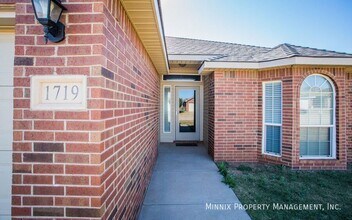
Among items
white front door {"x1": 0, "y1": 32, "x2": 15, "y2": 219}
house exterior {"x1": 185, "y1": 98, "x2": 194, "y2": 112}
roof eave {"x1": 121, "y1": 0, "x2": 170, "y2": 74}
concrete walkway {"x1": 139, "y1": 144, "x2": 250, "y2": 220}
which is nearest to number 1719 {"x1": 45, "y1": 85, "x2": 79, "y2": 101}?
white front door {"x1": 0, "y1": 32, "x2": 15, "y2": 219}

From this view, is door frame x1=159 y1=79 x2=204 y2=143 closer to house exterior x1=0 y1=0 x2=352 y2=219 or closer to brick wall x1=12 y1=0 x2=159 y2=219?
house exterior x1=0 y1=0 x2=352 y2=219

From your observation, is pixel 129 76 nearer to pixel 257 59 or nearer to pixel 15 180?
pixel 15 180

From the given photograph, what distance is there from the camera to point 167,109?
28.2 ft

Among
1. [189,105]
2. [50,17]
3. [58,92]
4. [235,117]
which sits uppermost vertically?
[50,17]

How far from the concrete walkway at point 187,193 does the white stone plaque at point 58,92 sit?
2318 mm

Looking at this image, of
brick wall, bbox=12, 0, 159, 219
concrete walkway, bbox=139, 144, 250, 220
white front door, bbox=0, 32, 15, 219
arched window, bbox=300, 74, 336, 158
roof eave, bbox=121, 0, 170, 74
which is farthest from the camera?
arched window, bbox=300, 74, 336, 158

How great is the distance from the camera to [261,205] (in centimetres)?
323

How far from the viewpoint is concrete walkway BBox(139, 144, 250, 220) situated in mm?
2969

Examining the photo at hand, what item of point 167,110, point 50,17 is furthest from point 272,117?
point 50,17

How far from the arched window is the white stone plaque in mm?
5696

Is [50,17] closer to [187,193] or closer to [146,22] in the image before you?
[146,22]

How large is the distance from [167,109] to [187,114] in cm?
100

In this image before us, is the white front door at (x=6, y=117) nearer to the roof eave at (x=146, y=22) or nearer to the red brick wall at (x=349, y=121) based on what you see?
the roof eave at (x=146, y=22)

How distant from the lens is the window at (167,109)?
855 cm
